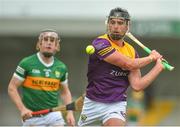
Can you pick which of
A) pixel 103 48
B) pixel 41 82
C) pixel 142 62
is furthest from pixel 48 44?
pixel 142 62

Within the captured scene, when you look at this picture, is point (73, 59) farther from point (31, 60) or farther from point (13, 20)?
point (31, 60)

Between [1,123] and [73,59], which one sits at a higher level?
[73,59]

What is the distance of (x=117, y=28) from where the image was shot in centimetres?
701

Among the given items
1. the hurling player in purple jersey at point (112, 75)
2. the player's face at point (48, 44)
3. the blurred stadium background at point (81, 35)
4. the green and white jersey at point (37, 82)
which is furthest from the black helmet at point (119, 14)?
the blurred stadium background at point (81, 35)

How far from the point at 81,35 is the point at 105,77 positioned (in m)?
14.2

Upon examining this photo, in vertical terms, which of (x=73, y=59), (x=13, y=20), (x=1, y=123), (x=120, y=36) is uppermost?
(x=120, y=36)

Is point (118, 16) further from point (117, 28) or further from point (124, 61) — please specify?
point (124, 61)

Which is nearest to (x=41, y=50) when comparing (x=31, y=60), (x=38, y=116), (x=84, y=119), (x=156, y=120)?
(x=31, y=60)

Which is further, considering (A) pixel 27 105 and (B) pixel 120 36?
(A) pixel 27 105

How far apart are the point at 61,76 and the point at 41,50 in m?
0.41

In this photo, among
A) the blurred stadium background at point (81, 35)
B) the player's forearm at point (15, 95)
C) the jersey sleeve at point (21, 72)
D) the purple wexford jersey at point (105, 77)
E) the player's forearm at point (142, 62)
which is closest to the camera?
the player's forearm at point (142, 62)

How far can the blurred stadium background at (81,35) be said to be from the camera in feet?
66.9

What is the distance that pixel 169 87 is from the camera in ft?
74.8

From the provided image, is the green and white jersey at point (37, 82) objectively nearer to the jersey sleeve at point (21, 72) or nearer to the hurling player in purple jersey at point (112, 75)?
the jersey sleeve at point (21, 72)
